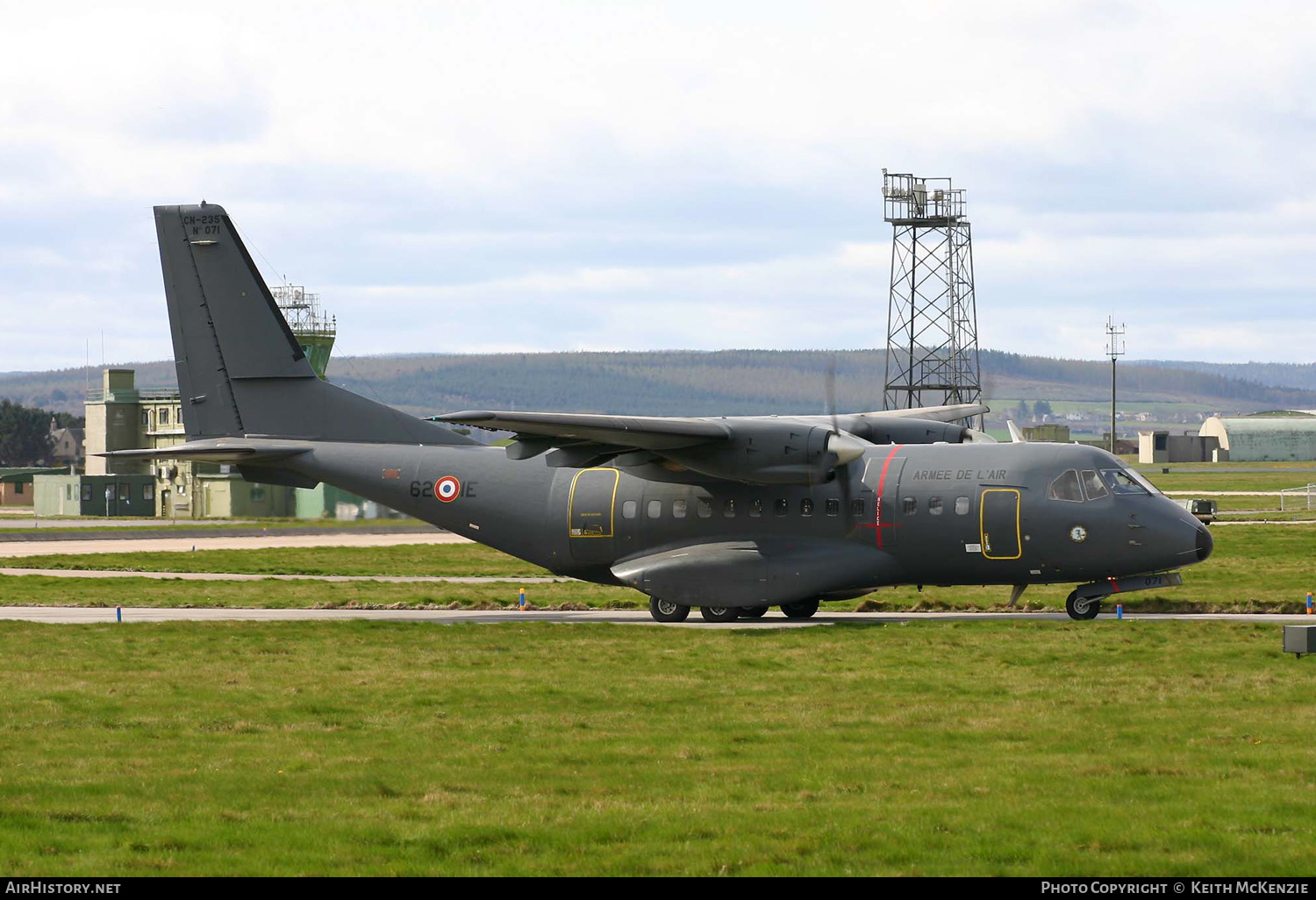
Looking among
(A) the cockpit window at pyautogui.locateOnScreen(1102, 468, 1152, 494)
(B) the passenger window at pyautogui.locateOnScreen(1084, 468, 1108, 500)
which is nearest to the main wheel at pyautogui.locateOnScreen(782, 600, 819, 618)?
(B) the passenger window at pyautogui.locateOnScreen(1084, 468, 1108, 500)

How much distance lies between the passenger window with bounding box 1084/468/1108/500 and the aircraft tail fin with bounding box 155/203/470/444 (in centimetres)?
1357

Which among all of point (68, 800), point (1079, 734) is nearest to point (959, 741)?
point (1079, 734)

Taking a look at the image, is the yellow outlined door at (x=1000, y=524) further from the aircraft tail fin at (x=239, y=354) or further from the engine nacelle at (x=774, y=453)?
the aircraft tail fin at (x=239, y=354)

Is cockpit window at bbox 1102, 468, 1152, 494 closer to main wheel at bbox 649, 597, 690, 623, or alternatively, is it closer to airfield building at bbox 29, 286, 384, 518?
main wheel at bbox 649, 597, 690, 623

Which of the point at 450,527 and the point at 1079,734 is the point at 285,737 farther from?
the point at 450,527

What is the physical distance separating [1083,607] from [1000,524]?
2405mm

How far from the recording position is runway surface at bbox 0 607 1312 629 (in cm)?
2923

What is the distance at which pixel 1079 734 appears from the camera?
1594cm

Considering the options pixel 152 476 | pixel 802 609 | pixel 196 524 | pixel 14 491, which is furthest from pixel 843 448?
pixel 14 491

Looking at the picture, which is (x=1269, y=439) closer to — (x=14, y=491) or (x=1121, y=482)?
(x=14, y=491)

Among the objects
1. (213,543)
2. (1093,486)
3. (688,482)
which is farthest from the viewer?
(213,543)

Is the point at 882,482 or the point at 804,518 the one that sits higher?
the point at 882,482

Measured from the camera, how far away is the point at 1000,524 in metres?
27.9

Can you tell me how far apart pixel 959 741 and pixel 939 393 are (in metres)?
75.0
